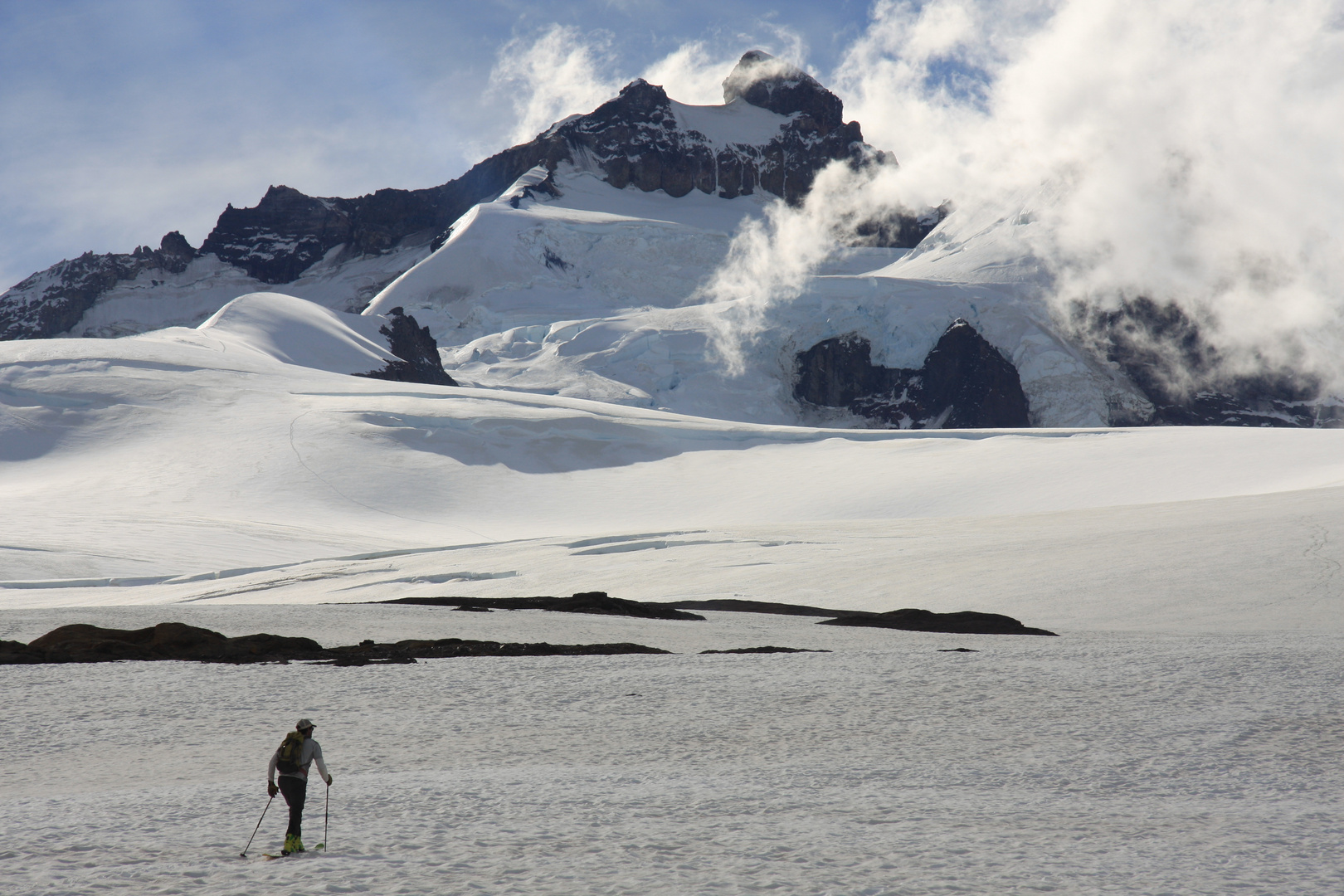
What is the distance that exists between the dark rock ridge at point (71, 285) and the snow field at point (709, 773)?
178m

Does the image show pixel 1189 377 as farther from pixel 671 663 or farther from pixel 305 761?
pixel 305 761

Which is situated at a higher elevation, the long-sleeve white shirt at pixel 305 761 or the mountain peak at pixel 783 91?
the mountain peak at pixel 783 91

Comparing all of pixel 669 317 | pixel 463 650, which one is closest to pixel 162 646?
pixel 463 650

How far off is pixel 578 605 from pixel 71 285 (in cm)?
17846

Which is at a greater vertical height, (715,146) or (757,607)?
(715,146)

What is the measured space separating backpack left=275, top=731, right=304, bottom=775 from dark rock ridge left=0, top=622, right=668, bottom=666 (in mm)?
6528

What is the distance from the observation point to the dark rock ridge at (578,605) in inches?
711

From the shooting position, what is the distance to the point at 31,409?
145 ft

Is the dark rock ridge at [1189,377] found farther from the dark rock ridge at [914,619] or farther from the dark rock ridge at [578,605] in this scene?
the dark rock ridge at [578,605]

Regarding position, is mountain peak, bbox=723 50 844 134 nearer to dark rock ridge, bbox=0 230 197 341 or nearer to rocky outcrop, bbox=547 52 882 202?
rocky outcrop, bbox=547 52 882 202

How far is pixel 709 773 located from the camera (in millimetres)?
7098

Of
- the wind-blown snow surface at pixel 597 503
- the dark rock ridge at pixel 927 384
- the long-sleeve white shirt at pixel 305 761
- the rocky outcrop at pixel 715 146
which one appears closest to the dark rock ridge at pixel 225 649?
the long-sleeve white shirt at pixel 305 761

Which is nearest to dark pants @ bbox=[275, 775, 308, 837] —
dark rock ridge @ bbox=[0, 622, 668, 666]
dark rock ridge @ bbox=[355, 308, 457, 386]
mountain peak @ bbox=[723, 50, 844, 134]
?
dark rock ridge @ bbox=[0, 622, 668, 666]

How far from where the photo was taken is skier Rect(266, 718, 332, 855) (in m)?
5.11
